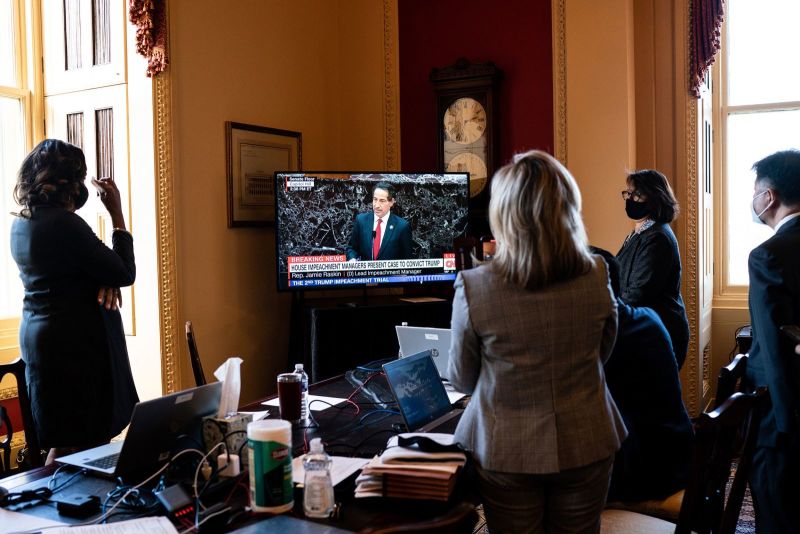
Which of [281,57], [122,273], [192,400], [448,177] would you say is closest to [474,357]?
[192,400]

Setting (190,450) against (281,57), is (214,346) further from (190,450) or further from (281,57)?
(190,450)

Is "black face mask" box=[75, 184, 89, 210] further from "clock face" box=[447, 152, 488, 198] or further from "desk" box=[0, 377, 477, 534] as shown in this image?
"clock face" box=[447, 152, 488, 198]

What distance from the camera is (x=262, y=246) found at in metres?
4.30

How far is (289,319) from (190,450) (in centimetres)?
276

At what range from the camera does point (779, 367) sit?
85.0 inches

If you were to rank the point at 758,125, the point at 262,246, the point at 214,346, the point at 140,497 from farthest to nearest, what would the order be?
the point at 758,125 → the point at 262,246 → the point at 214,346 → the point at 140,497

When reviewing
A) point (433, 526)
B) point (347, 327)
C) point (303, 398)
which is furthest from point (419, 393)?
point (347, 327)

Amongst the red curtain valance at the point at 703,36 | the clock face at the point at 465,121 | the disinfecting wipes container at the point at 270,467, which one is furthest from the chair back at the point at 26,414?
the red curtain valance at the point at 703,36

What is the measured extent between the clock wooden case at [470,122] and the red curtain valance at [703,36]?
1178mm

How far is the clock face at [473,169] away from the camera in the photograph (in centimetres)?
459

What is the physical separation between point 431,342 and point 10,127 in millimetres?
2792

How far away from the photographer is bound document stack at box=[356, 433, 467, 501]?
5.05 feet

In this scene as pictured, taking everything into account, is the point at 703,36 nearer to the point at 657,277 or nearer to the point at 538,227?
the point at 657,277

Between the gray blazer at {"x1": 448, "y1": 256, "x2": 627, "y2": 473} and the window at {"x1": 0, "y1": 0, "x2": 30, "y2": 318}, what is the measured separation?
10.3 ft
